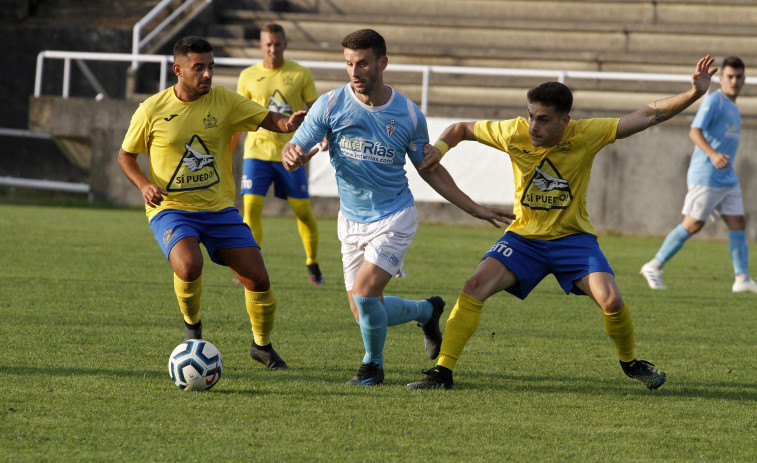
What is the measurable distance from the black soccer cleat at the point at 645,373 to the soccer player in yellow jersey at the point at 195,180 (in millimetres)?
1930

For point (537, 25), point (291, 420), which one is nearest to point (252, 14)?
point (537, 25)

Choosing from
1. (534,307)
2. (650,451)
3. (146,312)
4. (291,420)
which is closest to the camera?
(650,451)

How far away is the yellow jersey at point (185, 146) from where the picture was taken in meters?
5.46

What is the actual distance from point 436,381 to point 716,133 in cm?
Result: 557

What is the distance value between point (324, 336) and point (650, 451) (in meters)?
2.83

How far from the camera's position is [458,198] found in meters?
5.19

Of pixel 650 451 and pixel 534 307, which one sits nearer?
pixel 650 451

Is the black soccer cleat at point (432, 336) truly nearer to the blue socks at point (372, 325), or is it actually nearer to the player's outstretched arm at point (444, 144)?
the blue socks at point (372, 325)

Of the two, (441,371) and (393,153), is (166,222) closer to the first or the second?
(393,153)

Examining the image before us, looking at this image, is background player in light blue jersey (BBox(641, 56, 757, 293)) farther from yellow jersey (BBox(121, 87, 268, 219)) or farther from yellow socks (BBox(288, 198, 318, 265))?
yellow jersey (BBox(121, 87, 268, 219))

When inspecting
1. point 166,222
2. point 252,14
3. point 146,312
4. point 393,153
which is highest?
point 252,14

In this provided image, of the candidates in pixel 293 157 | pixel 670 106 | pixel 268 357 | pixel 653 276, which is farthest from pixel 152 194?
pixel 653 276

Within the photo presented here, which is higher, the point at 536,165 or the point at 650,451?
the point at 536,165

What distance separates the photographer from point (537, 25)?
60.8 feet
